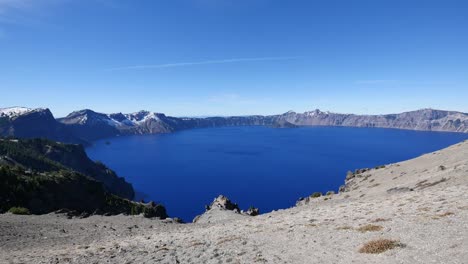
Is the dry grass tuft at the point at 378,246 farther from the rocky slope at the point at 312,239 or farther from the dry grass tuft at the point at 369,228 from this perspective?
the dry grass tuft at the point at 369,228

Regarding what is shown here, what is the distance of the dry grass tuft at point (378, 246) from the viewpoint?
19003 mm

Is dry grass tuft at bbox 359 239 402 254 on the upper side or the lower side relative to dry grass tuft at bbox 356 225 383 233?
upper

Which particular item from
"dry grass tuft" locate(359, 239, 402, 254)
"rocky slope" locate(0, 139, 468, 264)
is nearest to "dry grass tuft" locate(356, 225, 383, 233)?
"rocky slope" locate(0, 139, 468, 264)

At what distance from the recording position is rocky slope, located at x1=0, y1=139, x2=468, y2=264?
62.7 ft

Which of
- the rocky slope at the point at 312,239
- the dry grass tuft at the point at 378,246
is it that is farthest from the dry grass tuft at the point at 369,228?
the dry grass tuft at the point at 378,246

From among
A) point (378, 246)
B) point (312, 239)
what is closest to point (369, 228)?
point (312, 239)

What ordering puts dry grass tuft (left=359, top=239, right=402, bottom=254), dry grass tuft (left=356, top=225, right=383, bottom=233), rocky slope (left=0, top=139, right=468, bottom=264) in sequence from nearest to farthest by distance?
1. dry grass tuft (left=359, top=239, right=402, bottom=254)
2. rocky slope (left=0, top=139, right=468, bottom=264)
3. dry grass tuft (left=356, top=225, right=383, bottom=233)

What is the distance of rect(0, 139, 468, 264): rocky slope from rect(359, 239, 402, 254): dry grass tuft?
0.06m

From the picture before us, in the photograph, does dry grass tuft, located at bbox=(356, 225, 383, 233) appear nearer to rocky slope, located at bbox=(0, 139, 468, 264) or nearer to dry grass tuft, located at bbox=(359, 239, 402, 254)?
rocky slope, located at bbox=(0, 139, 468, 264)

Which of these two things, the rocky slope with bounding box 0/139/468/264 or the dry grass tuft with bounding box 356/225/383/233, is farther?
the dry grass tuft with bounding box 356/225/383/233

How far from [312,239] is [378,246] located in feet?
16.8

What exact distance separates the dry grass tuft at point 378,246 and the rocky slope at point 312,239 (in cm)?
6

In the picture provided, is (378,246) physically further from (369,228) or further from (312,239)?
(312,239)

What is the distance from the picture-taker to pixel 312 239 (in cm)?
2359
